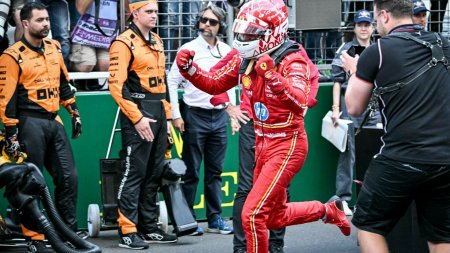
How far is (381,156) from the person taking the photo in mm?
6340

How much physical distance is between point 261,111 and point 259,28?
2.08 feet

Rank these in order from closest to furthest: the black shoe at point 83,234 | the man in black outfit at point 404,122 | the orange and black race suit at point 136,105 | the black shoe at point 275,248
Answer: the man in black outfit at point 404,122 < the black shoe at point 275,248 < the orange and black race suit at point 136,105 < the black shoe at point 83,234

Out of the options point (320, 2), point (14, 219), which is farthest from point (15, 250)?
point (320, 2)

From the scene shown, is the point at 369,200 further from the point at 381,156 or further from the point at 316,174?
the point at 316,174

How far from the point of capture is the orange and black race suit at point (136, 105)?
8.95 m

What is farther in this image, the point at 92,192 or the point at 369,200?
the point at 92,192

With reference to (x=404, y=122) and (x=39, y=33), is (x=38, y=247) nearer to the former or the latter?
(x=39, y=33)

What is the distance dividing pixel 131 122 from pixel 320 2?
303 cm

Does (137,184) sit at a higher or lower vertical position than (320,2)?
lower

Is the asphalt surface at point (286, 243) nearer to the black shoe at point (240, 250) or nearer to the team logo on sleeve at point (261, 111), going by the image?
the black shoe at point (240, 250)

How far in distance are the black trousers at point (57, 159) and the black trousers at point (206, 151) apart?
4.20 ft

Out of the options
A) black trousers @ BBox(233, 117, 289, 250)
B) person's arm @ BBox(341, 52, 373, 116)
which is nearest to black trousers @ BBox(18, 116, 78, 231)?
black trousers @ BBox(233, 117, 289, 250)

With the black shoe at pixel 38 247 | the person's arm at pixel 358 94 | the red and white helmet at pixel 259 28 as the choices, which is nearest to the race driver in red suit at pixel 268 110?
the red and white helmet at pixel 259 28

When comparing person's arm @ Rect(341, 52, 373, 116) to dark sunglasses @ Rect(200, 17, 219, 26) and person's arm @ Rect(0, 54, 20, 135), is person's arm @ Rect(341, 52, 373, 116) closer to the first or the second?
person's arm @ Rect(0, 54, 20, 135)
